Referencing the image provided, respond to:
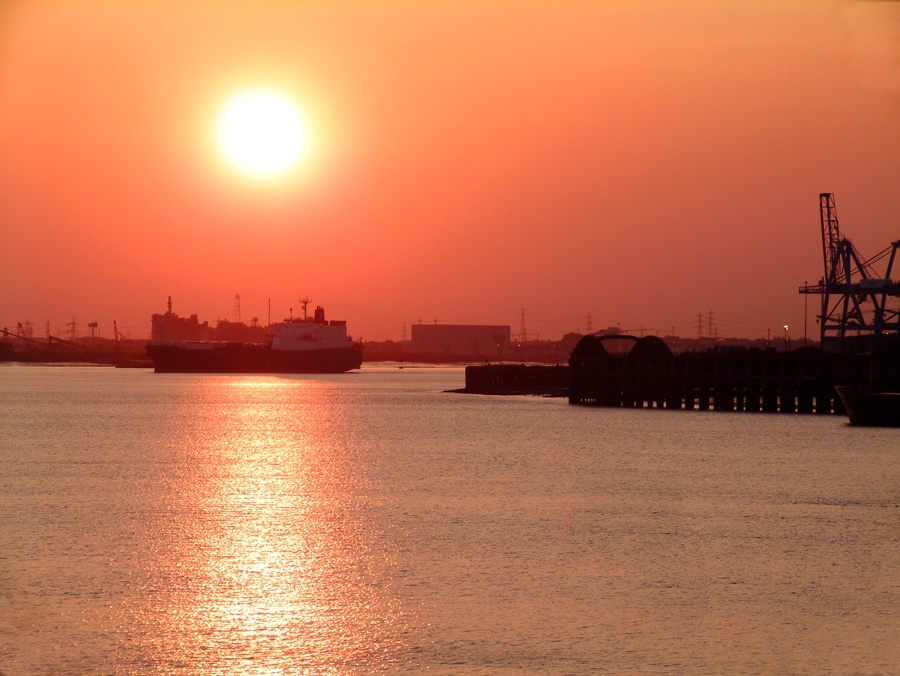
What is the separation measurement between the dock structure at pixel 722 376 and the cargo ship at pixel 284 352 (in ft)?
334

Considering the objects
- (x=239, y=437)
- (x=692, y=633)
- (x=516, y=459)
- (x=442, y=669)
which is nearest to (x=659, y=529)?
(x=692, y=633)

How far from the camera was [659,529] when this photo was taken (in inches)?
975

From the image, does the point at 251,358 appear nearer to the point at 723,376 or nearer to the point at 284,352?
the point at 284,352

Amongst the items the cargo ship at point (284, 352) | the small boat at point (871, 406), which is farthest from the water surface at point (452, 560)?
the cargo ship at point (284, 352)

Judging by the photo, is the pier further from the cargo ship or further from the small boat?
the cargo ship

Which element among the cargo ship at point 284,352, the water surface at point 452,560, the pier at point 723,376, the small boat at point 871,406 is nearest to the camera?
the water surface at point 452,560

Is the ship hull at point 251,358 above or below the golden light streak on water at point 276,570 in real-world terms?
above

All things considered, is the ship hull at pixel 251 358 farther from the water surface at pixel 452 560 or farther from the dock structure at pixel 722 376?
the water surface at pixel 452 560

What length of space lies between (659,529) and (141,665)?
13778 mm

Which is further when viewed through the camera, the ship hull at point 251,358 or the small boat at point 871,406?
the ship hull at point 251,358

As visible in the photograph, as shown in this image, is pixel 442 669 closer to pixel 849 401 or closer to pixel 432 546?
pixel 432 546

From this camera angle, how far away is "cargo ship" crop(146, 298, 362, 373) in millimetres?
183250

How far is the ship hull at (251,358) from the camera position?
185812 mm

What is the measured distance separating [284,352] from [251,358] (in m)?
7.47
